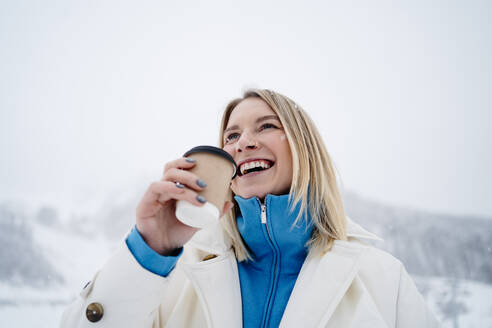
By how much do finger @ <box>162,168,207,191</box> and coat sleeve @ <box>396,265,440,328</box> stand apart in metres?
0.94

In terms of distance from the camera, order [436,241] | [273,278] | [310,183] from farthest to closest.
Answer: [436,241] < [310,183] < [273,278]

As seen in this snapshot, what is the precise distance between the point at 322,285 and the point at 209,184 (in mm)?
622

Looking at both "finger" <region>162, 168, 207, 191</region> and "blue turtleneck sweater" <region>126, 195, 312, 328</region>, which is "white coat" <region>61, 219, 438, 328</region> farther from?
"finger" <region>162, 168, 207, 191</region>

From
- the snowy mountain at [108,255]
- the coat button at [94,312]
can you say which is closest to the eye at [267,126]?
the coat button at [94,312]

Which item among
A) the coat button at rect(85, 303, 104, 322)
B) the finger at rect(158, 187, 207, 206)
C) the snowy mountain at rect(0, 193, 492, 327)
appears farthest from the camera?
the snowy mountain at rect(0, 193, 492, 327)

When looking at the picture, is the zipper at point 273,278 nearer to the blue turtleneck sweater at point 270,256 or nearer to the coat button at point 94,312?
the blue turtleneck sweater at point 270,256

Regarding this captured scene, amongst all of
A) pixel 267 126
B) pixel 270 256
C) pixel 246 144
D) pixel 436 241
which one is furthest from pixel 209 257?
pixel 436 241

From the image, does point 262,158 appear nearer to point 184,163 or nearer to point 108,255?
point 184,163

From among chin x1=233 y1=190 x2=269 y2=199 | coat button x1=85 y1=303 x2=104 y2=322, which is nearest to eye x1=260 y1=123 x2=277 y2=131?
chin x1=233 y1=190 x2=269 y2=199

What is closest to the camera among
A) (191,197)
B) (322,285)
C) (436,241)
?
(191,197)

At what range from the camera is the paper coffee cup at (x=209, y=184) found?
0.66m

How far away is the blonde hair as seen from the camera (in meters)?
1.12

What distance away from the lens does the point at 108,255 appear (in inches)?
69.5

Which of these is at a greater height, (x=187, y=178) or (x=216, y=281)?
(x=187, y=178)
